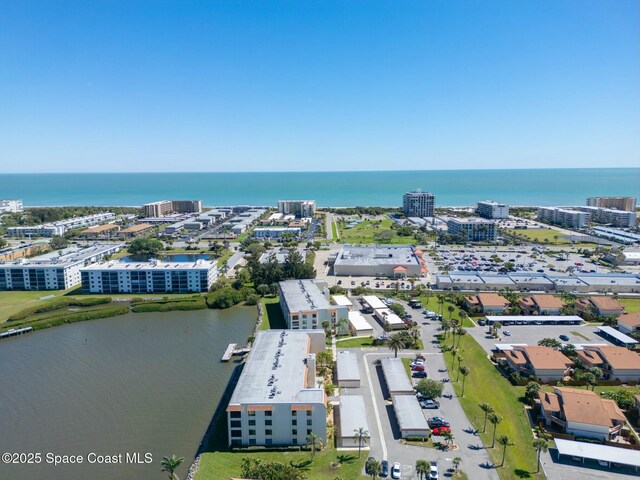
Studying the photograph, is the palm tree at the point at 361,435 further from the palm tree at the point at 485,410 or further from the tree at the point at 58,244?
the tree at the point at 58,244

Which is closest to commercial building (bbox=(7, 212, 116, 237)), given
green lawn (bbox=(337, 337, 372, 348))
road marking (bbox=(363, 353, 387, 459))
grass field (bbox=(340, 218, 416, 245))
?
grass field (bbox=(340, 218, 416, 245))

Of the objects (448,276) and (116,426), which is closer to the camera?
(116,426)

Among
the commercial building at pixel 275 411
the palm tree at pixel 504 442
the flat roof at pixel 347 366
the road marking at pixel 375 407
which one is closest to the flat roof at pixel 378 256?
the road marking at pixel 375 407

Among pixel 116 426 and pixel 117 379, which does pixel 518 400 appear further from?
pixel 117 379

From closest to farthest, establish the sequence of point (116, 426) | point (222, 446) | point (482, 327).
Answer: point (222, 446), point (116, 426), point (482, 327)

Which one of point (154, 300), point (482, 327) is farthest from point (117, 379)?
point (482, 327)

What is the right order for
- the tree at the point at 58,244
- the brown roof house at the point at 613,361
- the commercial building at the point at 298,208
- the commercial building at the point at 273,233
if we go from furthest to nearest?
the commercial building at the point at 298,208 → the commercial building at the point at 273,233 → the tree at the point at 58,244 → the brown roof house at the point at 613,361
